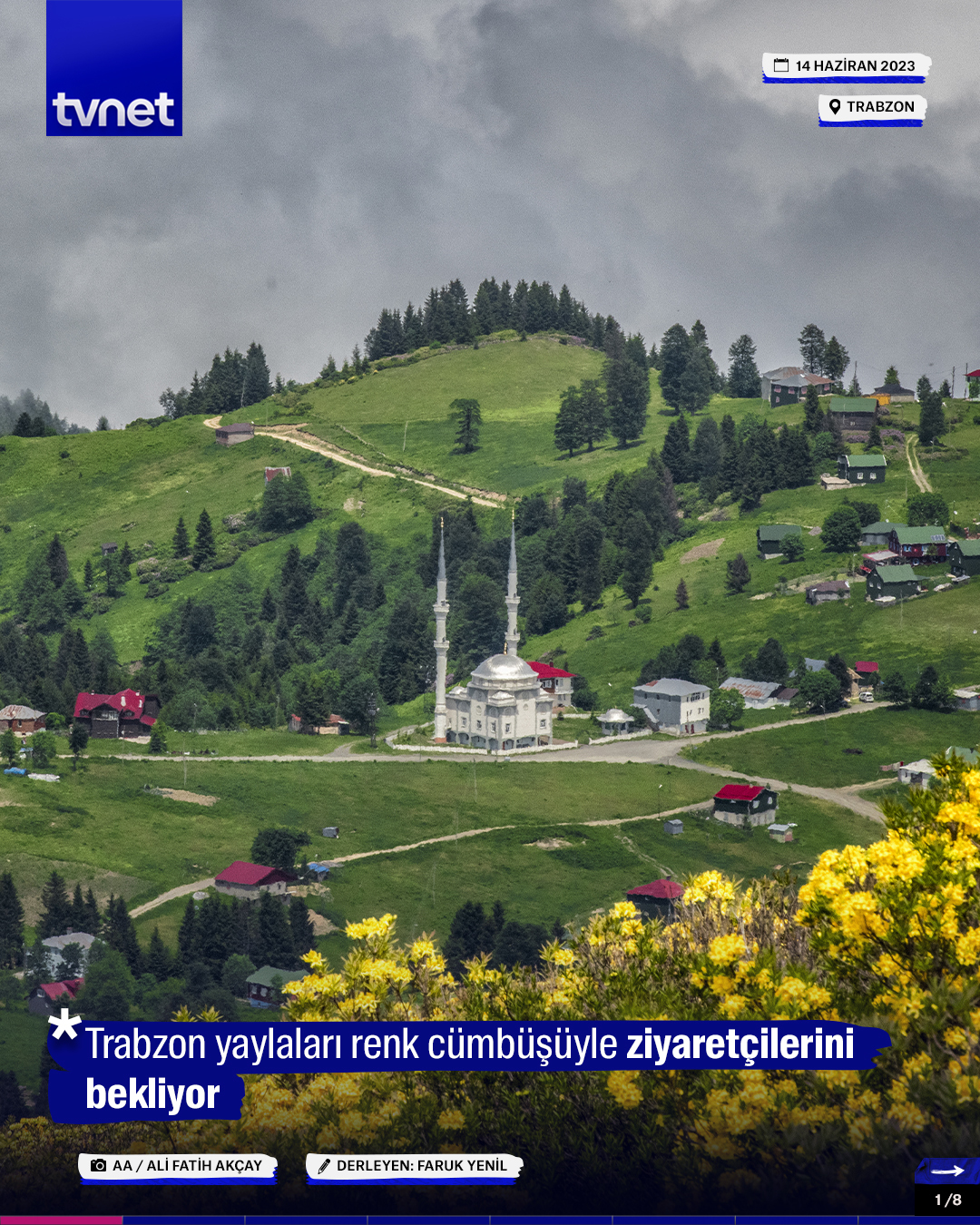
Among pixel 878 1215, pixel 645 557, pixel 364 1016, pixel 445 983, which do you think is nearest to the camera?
pixel 878 1215

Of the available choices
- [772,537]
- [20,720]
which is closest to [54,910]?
[20,720]

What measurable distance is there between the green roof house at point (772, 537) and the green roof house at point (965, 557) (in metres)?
22.0

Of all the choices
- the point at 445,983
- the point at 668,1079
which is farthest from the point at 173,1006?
the point at 668,1079

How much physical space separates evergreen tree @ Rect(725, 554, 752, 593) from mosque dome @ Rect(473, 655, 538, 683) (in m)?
38.4

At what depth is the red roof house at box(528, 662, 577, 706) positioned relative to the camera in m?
165

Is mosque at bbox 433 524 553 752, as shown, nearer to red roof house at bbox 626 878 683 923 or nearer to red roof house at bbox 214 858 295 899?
red roof house at bbox 214 858 295 899

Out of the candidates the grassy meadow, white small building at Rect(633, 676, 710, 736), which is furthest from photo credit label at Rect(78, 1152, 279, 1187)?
white small building at Rect(633, 676, 710, 736)

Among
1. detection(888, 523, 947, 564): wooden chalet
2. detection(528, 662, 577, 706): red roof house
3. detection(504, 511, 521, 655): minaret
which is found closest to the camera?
detection(528, 662, 577, 706): red roof house

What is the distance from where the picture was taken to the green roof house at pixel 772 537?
19412 centimetres

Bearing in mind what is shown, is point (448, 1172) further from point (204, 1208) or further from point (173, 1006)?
point (173, 1006)

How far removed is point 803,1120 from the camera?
87.7ft

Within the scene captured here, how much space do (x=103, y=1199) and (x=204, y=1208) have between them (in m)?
2.11

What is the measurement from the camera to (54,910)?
102625 millimetres

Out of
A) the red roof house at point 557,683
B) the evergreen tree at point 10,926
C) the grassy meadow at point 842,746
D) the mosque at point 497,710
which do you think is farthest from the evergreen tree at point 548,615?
the evergreen tree at point 10,926
